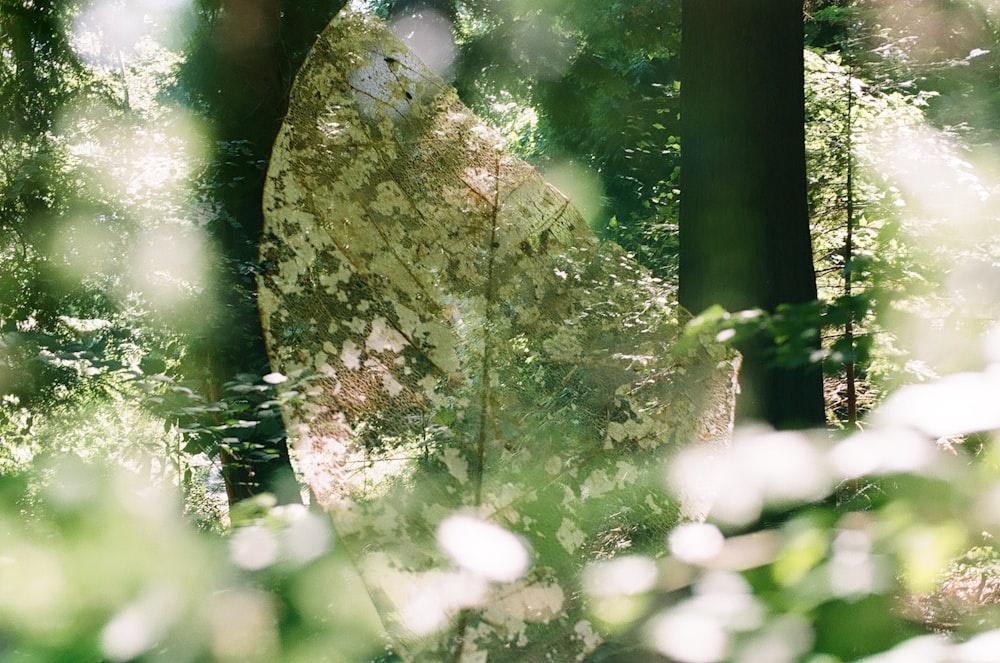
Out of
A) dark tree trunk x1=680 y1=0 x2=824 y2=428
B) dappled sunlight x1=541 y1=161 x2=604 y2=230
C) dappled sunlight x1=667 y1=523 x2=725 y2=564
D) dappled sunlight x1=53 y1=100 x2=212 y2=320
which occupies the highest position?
dappled sunlight x1=541 y1=161 x2=604 y2=230

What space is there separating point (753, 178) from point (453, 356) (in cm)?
199

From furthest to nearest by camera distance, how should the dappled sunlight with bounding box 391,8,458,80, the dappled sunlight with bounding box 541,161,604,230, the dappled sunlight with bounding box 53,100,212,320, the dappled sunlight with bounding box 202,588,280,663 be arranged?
the dappled sunlight with bounding box 541,161,604,230 → the dappled sunlight with bounding box 391,8,458,80 → the dappled sunlight with bounding box 53,100,212,320 → the dappled sunlight with bounding box 202,588,280,663

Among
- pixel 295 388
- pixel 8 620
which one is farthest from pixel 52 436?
pixel 8 620

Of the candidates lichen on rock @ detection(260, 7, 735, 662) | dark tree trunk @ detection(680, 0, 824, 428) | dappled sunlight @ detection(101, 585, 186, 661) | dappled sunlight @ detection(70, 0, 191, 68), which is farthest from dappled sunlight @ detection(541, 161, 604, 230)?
dappled sunlight @ detection(101, 585, 186, 661)

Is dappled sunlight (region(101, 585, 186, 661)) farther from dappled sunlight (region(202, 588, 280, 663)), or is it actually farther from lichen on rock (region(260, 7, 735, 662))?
lichen on rock (region(260, 7, 735, 662))

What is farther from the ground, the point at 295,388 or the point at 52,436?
the point at 52,436

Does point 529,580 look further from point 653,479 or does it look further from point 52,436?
point 52,436

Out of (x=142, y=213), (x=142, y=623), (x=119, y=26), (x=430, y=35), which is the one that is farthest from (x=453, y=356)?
(x=430, y=35)

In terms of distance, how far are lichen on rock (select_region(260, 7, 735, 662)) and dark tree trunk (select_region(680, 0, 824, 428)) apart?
1003 millimetres

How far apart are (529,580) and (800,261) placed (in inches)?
91.8

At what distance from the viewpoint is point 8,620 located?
706 mm

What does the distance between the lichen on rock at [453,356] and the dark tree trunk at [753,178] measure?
1.00 metres

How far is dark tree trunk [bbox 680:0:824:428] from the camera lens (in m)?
3.43

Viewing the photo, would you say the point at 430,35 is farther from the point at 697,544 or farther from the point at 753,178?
the point at 697,544
